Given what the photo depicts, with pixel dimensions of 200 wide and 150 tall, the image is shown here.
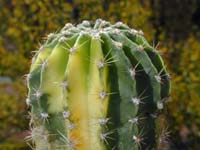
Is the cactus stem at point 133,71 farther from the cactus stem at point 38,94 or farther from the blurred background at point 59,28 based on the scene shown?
the blurred background at point 59,28

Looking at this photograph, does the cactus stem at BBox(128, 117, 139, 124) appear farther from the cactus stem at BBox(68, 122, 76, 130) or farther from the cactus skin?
the cactus stem at BBox(68, 122, 76, 130)

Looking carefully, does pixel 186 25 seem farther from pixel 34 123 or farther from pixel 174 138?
pixel 34 123

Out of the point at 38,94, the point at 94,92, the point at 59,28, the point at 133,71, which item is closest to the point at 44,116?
the point at 38,94

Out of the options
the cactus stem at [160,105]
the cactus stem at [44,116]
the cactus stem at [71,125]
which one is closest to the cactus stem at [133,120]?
the cactus stem at [160,105]

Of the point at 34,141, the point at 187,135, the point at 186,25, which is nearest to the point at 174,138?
the point at 187,135

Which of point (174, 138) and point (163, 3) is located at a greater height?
point (163, 3)

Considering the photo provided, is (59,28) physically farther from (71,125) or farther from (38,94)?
(71,125)
